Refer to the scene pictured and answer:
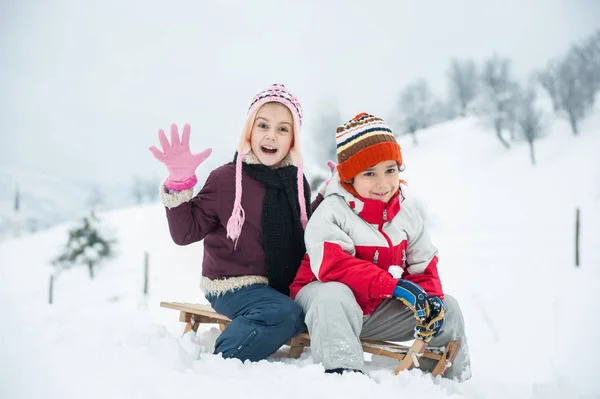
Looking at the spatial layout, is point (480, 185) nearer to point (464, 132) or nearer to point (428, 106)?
point (464, 132)

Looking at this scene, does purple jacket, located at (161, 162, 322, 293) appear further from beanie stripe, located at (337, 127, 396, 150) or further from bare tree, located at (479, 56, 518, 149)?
bare tree, located at (479, 56, 518, 149)

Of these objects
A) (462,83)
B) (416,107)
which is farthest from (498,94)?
(462,83)

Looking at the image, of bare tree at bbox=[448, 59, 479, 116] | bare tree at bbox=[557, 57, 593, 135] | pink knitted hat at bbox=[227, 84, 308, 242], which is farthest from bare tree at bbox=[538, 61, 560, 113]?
pink knitted hat at bbox=[227, 84, 308, 242]

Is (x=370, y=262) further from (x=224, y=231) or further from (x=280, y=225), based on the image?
(x=224, y=231)

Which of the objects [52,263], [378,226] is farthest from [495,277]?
[52,263]

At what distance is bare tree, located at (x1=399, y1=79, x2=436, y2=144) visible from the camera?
24.2 metres

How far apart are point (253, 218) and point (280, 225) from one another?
133 mm

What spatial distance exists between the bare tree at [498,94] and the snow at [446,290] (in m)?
0.67

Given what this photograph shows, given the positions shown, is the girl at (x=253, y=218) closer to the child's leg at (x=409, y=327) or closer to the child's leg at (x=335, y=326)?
the child's leg at (x=335, y=326)

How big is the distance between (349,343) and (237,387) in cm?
49

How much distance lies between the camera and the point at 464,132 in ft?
68.9

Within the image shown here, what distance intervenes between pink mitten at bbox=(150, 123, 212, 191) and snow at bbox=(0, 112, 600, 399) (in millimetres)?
657

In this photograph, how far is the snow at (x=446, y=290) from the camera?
165 centimetres

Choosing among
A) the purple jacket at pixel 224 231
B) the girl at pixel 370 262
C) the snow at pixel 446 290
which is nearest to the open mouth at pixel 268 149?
the purple jacket at pixel 224 231
